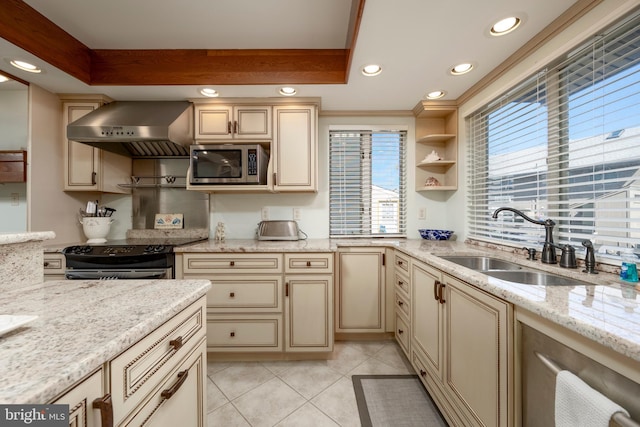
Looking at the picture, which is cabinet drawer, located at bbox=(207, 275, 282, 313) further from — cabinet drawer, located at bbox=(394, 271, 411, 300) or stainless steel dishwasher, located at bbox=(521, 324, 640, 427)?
stainless steel dishwasher, located at bbox=(521, 324, 640, 427)

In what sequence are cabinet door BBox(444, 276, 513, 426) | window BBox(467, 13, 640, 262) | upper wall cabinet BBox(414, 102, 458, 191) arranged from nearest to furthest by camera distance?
1. cabinet door BBox(444, 276, 513, 426)
2. window BBox(467, 13, 640, 262)
3. upper wall cabinet BBox(414, 102, 458, 191)

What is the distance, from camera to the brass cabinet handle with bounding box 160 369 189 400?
0.73 m

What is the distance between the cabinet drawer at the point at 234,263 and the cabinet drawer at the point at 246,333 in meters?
0.37

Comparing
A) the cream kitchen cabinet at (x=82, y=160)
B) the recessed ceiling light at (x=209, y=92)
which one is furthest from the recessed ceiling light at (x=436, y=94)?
the cream kitchen cabinet at (x=82, y=160)

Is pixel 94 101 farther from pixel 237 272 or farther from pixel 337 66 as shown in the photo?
pixel 337 66

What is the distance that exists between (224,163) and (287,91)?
849mm

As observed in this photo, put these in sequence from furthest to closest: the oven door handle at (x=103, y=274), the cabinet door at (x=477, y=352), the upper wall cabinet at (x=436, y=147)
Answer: the upper wall cabinet at (x=436, y=147) → the oven door handle at (x=103, y=274) → the cabinet door at (x=477, y=352)

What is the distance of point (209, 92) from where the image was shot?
2162 mm

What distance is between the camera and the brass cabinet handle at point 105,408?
501mm

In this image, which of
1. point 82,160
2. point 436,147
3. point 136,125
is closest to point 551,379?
point 436,147

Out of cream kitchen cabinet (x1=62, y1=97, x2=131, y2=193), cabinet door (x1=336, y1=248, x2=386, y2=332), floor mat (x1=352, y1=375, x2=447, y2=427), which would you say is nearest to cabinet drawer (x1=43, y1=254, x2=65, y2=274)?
cream kitchen cabinet (x1=62, y1=97, x2=131, y2=193)

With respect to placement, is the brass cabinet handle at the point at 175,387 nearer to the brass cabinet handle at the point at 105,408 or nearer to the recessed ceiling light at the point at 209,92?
the brass cabinet handle at the point at 105,408

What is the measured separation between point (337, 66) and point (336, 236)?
1.59m

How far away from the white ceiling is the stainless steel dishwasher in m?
1.56
